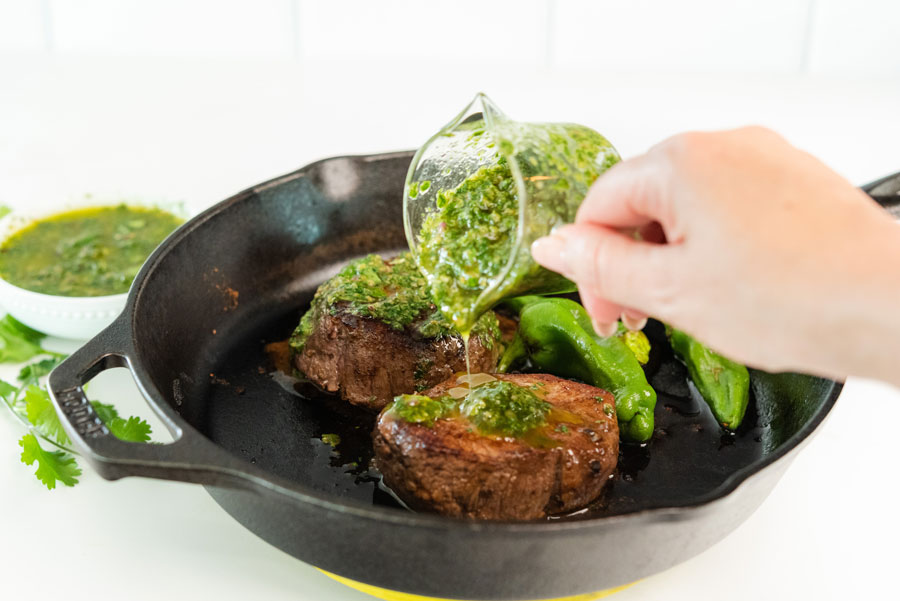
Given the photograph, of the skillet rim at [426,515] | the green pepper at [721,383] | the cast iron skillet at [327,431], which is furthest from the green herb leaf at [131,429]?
the green pepper at [721,383]

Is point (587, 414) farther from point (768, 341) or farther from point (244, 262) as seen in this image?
point (244, 262)

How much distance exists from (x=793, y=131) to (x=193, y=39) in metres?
4.49

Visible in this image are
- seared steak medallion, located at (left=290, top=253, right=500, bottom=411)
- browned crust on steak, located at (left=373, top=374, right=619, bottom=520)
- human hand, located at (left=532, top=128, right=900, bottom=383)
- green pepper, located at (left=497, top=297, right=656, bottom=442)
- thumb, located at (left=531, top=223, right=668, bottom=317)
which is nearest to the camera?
human hand, located at (left=532, top=128, right=900, bottom=383)

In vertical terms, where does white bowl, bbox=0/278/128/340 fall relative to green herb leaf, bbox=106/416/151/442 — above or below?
Answer: above

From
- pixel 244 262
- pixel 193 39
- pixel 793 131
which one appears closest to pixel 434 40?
pixel 193 39

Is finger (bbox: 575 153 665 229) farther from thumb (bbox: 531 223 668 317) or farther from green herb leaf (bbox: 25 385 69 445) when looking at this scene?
green herb leaf (bbox: 25 385 69 445)

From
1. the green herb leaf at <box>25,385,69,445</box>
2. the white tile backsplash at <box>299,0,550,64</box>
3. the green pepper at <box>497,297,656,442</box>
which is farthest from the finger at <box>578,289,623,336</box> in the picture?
the white tile backsplash at <box>299,0,550,64</box>

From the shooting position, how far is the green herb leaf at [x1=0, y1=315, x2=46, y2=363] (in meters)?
3.47

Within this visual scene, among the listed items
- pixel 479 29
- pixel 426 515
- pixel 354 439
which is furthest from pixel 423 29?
pixel 426 515

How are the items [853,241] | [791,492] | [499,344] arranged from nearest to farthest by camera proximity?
[853,241] < [791,492] < [499,344]

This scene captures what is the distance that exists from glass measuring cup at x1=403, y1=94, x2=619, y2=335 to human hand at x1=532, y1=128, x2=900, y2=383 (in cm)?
29

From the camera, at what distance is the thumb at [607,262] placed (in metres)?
1.90

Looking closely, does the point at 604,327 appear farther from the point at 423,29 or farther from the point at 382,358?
the point at 423,29

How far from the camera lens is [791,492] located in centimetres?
296
